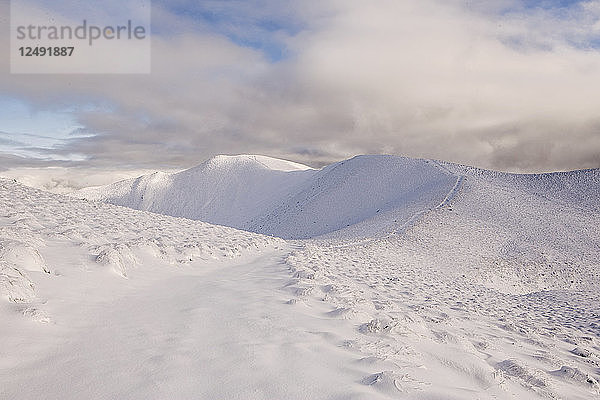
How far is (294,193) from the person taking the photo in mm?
61469

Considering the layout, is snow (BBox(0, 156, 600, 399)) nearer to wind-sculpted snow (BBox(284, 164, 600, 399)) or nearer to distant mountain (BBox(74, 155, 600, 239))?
wind-sculpted snow (BBox(284, 164, 600, 399))

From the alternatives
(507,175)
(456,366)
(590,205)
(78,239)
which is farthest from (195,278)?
(507,175)

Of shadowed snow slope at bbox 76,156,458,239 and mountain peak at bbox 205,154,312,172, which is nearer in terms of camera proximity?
shadowed snow slope at bbox 76,156,458,239

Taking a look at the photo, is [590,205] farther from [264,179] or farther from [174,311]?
[264,179]

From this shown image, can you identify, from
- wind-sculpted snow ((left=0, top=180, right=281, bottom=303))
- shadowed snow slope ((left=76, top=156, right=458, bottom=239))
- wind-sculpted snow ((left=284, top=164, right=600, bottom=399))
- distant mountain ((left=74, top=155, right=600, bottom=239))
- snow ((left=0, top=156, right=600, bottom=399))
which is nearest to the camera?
snow ((left=0, top=156, right=600, bottom=399))

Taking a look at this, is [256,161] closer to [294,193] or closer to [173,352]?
[294,193]

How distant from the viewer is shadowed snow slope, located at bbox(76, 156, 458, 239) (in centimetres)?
3834

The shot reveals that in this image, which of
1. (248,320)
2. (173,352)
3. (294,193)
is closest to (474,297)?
(248,320)

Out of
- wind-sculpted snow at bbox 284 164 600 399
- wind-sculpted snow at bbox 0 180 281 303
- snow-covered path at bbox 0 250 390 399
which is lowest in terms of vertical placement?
wind-sculpted snow at bbox 284 164 600 399

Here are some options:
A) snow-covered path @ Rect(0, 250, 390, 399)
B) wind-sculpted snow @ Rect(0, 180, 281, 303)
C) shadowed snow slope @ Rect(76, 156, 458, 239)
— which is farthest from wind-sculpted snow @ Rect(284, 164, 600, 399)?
A: shadowed snow slope @ Rect(76, 156, 458, 239)

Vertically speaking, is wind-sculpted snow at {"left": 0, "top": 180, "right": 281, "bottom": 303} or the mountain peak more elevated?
the mountain peak

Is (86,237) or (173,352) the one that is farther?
(86,237)

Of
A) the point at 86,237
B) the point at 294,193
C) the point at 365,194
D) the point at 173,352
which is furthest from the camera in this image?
the point at 294,193

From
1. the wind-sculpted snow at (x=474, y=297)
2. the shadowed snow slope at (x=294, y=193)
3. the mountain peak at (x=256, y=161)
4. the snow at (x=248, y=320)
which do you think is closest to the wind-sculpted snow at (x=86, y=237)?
the snow at (x=248, y=320)
